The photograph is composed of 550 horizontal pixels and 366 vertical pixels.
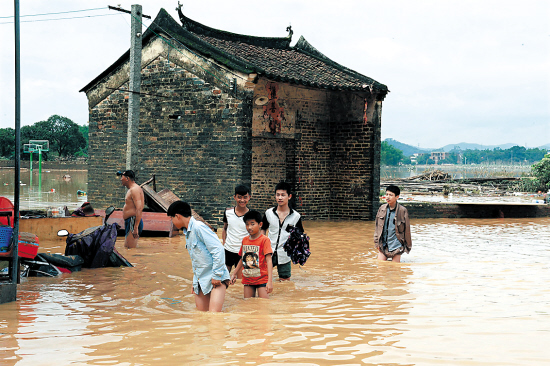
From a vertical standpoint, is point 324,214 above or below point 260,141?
below

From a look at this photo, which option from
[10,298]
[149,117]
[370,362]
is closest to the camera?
[370,362]

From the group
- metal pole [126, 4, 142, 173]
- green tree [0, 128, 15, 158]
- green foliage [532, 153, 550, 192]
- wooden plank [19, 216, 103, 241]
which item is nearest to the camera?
wooden plank [19, 216, 103, 241]

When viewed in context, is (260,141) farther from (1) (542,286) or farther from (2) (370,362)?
(2) (370,362)

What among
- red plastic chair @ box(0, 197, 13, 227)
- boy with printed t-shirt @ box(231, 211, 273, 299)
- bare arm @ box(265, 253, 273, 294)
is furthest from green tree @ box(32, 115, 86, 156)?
bare arm @ box(265, 253, 273, 294)

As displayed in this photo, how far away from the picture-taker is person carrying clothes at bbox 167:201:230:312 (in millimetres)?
5898

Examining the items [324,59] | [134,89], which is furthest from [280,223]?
[324,59]

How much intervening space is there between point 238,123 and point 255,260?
9.04m

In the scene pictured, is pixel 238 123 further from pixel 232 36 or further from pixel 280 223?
pixel 280 223

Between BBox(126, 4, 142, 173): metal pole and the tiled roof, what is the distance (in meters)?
1.13

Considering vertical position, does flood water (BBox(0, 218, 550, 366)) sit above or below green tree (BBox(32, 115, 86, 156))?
below

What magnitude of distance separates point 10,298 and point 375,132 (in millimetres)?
13741

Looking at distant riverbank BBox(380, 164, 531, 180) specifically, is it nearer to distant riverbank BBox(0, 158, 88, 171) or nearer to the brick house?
the brick house

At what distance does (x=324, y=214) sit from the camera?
63.3 ft

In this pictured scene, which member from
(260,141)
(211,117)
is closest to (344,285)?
(211,117)
